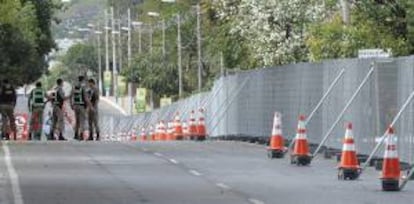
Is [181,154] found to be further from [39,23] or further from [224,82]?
[39,23]

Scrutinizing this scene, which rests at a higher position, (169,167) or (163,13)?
(163,13)

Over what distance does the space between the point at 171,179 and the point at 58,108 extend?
16275mm

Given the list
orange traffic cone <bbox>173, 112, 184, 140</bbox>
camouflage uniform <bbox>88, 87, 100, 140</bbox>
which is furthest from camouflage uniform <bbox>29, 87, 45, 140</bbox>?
orange traffic cone <bbox>173, 112, 184, 140</bbox>

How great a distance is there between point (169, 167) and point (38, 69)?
51.9 m

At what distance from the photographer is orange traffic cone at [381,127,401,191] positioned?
63.2ft

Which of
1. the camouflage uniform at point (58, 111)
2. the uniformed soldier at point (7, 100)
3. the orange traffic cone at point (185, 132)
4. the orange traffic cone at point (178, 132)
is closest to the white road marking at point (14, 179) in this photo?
the uniformed soldier at point (7, 100)

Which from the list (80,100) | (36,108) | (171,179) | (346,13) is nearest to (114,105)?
(36,108)

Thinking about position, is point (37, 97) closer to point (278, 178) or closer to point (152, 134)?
point (278, 178)

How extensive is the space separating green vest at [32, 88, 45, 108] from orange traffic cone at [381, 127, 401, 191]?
18.7 meters

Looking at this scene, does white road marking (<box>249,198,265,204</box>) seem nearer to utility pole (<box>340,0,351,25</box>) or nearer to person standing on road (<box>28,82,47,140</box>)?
utility pole (<box>340,0,351,25</box>)

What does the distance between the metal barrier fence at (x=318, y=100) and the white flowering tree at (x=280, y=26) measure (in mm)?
2899

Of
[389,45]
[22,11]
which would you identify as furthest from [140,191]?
[22,11]

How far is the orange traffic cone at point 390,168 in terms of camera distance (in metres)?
19.2

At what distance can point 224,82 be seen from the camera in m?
43.3
